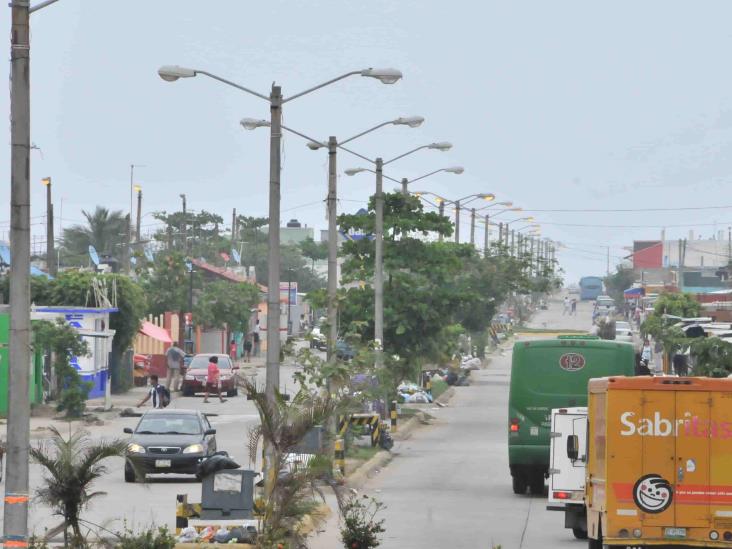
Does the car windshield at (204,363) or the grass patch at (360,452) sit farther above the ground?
the car windshield at (204,363)

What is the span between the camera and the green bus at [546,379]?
2930cm


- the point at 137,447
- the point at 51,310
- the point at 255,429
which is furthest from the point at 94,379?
the point at 255,429

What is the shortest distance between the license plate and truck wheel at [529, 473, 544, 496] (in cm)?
1241

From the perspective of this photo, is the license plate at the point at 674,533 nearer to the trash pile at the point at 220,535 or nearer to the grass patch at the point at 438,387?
the trash pile at the point at 220,535

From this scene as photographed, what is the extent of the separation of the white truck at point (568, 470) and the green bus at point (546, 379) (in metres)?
6.36

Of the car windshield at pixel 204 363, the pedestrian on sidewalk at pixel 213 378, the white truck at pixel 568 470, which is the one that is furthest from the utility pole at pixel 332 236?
the car windshield at pixel 204 363

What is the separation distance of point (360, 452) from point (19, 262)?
24035 mm

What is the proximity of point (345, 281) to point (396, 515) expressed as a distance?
73.7ft

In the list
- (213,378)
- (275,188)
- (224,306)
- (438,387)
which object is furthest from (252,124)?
(224,306)

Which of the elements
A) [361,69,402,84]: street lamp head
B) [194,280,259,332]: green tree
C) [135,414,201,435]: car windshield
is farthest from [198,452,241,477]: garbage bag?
[194,280,259,332]: green tree

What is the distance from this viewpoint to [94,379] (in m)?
57.4

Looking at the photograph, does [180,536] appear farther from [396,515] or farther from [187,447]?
[187,447]

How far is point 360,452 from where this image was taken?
38.3m

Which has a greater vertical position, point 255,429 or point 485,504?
point 255,429
